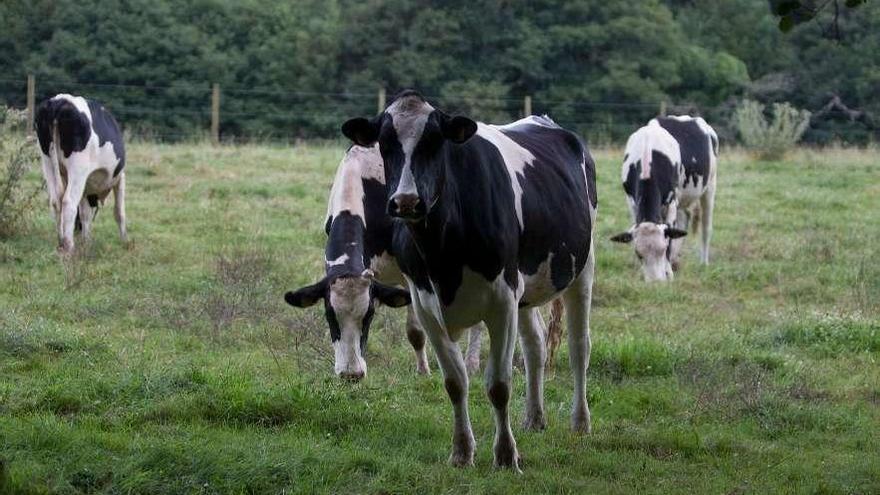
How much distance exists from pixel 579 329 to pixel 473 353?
1681 millimetres

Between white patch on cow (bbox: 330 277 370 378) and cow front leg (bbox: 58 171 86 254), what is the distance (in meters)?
6.48

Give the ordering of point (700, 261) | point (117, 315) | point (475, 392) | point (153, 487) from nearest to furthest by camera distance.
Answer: point (153, 487) < point (475, 392) < point (117, 315) < point (700, 261)

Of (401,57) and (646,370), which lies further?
(401,57)

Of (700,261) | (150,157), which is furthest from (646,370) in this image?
(150,157)

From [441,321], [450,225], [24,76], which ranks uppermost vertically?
[450,225]

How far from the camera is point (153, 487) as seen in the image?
6102 millimetres

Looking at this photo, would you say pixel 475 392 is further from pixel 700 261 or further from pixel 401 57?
pixel 401 57

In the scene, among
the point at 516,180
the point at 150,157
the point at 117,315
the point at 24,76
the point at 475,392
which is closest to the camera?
the point at 516,180

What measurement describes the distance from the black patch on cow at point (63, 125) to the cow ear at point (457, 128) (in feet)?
31.8

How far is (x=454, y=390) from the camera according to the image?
6977mm

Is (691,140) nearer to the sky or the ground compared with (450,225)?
nearer to the ground

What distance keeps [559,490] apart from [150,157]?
A: 16.6 m

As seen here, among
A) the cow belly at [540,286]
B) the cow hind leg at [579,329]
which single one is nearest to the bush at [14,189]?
the cow hind leg at [579,329]

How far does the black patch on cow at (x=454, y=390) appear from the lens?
22.9 ft
